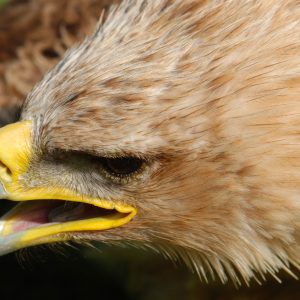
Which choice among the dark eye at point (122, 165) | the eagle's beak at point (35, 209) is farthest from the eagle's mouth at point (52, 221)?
the dark eye at point (122, 165)

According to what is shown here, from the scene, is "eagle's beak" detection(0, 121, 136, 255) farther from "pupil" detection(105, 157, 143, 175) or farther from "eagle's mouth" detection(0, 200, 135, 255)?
"pupil" detection(105, 157, 143, 175)

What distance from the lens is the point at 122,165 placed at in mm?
2729

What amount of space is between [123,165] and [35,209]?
→ 57cm

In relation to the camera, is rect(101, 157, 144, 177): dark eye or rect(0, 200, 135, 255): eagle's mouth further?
rect(0, 200, 135, 255): eagle's mouth

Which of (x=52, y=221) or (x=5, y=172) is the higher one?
(x=5, y=172)

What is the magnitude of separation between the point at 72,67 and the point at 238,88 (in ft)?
2.09

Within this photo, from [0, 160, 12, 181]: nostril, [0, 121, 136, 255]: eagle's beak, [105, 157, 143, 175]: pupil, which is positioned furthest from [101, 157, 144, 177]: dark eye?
[0, 160, 12, 181]: nostril

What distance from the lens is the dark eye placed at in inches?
106

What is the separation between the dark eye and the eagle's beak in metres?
0.15

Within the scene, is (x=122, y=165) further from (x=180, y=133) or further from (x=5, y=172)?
(x=5, y=172)

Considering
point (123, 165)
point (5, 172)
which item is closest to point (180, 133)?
point (123, 165)

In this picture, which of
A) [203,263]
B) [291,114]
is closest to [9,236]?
[203,263]

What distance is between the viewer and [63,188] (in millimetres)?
2896

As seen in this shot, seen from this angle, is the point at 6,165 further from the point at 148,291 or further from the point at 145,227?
the point at 148,291
